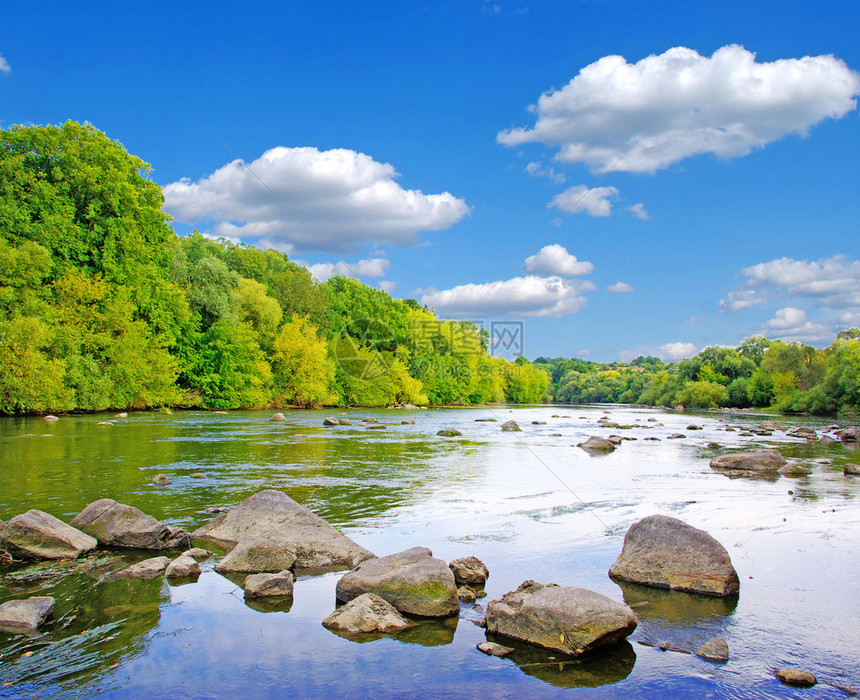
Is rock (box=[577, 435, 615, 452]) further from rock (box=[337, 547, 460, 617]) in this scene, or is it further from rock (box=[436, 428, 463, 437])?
rock (box=[337, 547, 460, 617])

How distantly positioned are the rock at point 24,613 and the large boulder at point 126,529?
246 centimetres

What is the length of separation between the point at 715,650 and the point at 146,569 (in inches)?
270

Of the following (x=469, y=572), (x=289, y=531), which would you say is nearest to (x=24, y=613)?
(x=289, y=531)

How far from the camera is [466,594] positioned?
732 centimetres

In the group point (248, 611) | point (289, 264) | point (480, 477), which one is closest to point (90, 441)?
point (480, 477)

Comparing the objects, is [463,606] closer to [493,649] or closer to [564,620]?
[493,649]

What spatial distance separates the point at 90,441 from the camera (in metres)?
23.1

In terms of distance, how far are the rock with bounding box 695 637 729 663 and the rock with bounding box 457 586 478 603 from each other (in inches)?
99.1

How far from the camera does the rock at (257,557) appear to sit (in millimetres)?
8125

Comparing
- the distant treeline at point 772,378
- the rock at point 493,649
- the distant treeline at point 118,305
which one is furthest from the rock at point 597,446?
the distant treeline at point 772,378

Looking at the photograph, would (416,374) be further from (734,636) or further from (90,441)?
(734,636)

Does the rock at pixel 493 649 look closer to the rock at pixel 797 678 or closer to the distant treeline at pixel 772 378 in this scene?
the rock at pixel 797 678

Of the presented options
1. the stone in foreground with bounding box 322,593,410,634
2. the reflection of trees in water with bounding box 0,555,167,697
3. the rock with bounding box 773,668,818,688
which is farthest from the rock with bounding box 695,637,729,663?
the reflection of trees in water with bounding box 0,555,167,697

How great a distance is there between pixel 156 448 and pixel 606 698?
20.1 meters
